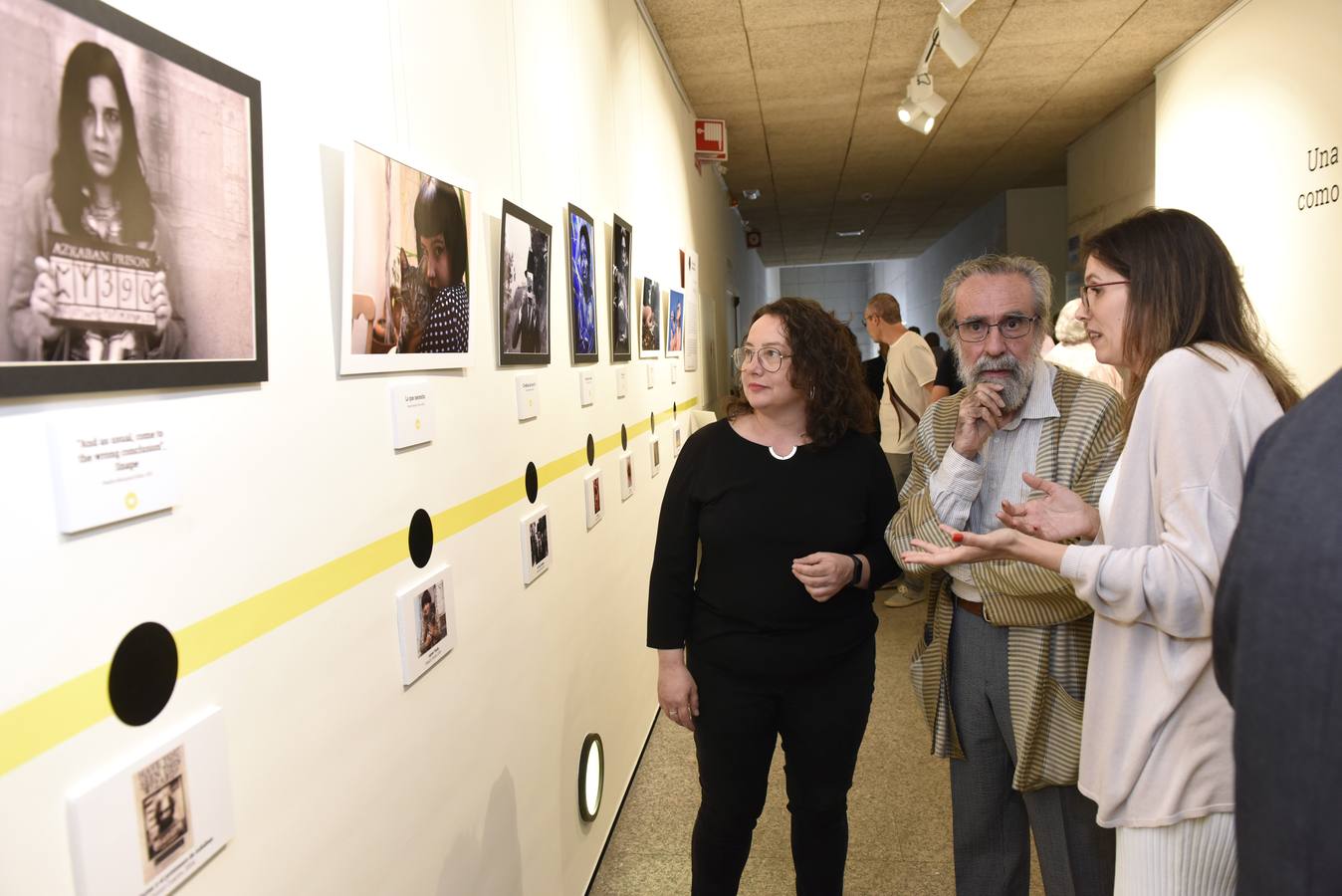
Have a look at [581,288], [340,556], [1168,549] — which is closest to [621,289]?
[581,288]

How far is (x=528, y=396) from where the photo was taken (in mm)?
2102

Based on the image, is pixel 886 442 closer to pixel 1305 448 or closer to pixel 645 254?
pixel 645 254

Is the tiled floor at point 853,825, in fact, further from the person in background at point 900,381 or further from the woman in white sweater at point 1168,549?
the person in background at point 900,381

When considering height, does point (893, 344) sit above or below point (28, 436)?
above

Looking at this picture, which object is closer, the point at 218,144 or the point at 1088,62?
the point at 218,144

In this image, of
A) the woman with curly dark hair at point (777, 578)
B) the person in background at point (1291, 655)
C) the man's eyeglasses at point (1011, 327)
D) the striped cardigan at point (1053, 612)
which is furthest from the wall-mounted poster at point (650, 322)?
the person in background at point (1291, 655)

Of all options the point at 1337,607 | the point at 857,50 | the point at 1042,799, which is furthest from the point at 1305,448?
the point at 857,50

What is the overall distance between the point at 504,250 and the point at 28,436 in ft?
4.11

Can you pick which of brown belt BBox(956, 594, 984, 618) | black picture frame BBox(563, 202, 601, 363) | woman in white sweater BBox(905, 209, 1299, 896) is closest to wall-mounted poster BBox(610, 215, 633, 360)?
black picture frame BBox(563, 202, 601, 363)

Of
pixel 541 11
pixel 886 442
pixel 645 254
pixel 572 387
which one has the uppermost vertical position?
pixel 541 11

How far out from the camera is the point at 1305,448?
Answer: 44 centimetres

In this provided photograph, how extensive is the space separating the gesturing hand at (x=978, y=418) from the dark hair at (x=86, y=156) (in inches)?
57.0

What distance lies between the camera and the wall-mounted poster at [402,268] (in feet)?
4.10

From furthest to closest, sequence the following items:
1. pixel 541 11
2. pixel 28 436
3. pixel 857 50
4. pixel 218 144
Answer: pixel 857 50 → pixel 541 11 → pixel 218 144 → pixel 28 436
